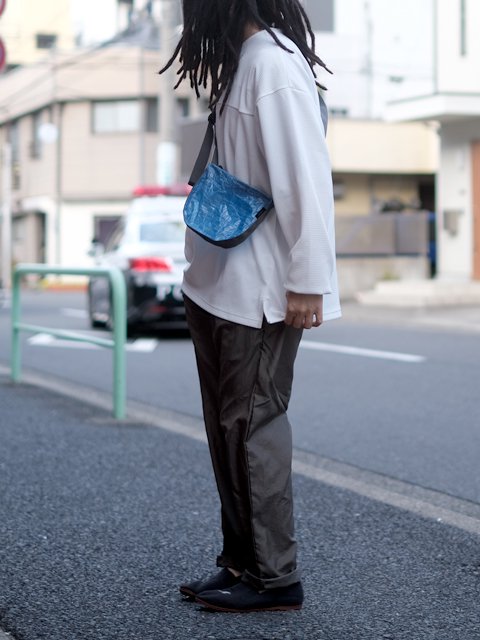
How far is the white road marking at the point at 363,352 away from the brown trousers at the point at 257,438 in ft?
23.3

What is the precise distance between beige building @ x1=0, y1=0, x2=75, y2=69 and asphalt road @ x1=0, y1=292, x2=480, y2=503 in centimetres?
3808

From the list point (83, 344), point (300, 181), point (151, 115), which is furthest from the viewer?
point (151, 115)

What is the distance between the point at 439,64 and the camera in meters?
20.0

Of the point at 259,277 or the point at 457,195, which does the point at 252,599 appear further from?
the point at 457,195

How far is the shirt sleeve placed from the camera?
2.86 metres

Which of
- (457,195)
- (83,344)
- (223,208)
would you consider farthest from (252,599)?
(457,195)

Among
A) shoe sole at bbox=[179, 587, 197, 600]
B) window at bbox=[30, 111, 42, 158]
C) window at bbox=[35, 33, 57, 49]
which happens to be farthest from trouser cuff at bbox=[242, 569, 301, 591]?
window at bbox=[35, 33, 57, 49]

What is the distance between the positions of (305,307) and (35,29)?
4990 cm

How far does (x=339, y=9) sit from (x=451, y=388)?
27419mm

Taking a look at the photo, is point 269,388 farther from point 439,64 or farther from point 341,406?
point 439,64

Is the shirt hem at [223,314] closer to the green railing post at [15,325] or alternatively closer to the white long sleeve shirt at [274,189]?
the white long sleeve shirt at [274,189]

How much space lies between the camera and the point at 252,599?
3080 mm

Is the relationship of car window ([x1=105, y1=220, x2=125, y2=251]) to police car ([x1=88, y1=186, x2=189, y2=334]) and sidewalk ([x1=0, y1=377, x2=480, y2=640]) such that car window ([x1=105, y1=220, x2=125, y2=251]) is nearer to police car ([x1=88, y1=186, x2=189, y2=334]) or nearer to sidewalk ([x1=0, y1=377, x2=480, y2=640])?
police car ([x1=88, y1=186, x2=189, y2=334])

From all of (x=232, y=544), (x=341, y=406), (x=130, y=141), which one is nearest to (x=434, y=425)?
(x=341, y=406)
